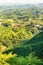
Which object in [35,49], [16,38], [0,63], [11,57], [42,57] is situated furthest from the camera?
[16,38]

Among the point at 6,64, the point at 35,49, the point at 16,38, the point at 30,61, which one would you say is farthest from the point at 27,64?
the point at 16,38

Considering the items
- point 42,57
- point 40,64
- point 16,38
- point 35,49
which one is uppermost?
point 16,38

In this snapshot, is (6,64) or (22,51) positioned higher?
(22,51)

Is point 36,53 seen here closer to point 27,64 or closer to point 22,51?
point 22,51

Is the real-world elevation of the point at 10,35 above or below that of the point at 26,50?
above

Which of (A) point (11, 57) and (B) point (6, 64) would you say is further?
(A) point (11, 57)

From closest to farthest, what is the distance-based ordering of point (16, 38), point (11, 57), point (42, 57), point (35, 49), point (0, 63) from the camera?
point (0, 63), point (11, 57), point (42, 57), point (35, 49), point (16, 38)

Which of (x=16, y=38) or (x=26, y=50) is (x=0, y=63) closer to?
(x=26, y=50)

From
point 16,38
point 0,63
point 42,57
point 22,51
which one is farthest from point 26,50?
point 16,38

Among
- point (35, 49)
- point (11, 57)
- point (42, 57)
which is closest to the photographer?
point (11, 57)
